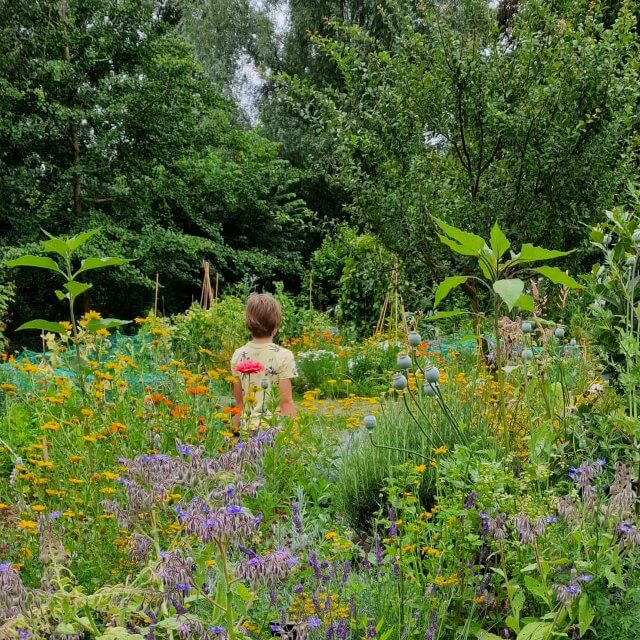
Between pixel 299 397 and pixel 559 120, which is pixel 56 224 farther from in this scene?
pixel 559 120

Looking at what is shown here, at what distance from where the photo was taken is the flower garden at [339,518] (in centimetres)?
182

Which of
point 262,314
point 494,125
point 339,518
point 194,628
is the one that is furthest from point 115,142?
point 194,628

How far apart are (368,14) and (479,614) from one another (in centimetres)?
1715

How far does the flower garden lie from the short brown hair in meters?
0.54

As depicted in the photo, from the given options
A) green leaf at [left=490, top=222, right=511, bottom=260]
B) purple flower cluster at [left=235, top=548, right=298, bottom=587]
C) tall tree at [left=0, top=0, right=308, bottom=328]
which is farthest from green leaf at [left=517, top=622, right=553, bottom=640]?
tall tree at [left=0, top=0, right=308, bottom=328]

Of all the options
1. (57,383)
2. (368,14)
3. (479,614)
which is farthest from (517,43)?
(368,14)

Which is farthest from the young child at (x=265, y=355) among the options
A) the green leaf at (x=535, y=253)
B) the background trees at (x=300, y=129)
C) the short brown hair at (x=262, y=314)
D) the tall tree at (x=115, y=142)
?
the tall tree at (x=115, y=142)

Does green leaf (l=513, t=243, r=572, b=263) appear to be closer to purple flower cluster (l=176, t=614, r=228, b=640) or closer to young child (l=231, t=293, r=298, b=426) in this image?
purple flower cluster (l=176, t=614, r=228, b=640)

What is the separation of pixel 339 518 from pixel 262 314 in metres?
1.65

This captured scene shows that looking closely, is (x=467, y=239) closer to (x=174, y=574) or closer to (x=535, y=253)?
(x=535, y=253)

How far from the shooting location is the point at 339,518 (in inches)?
123

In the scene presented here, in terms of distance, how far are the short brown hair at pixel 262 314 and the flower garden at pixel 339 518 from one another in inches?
21.3

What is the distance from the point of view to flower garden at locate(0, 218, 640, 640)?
5.98 feet

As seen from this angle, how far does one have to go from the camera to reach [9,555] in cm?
268
